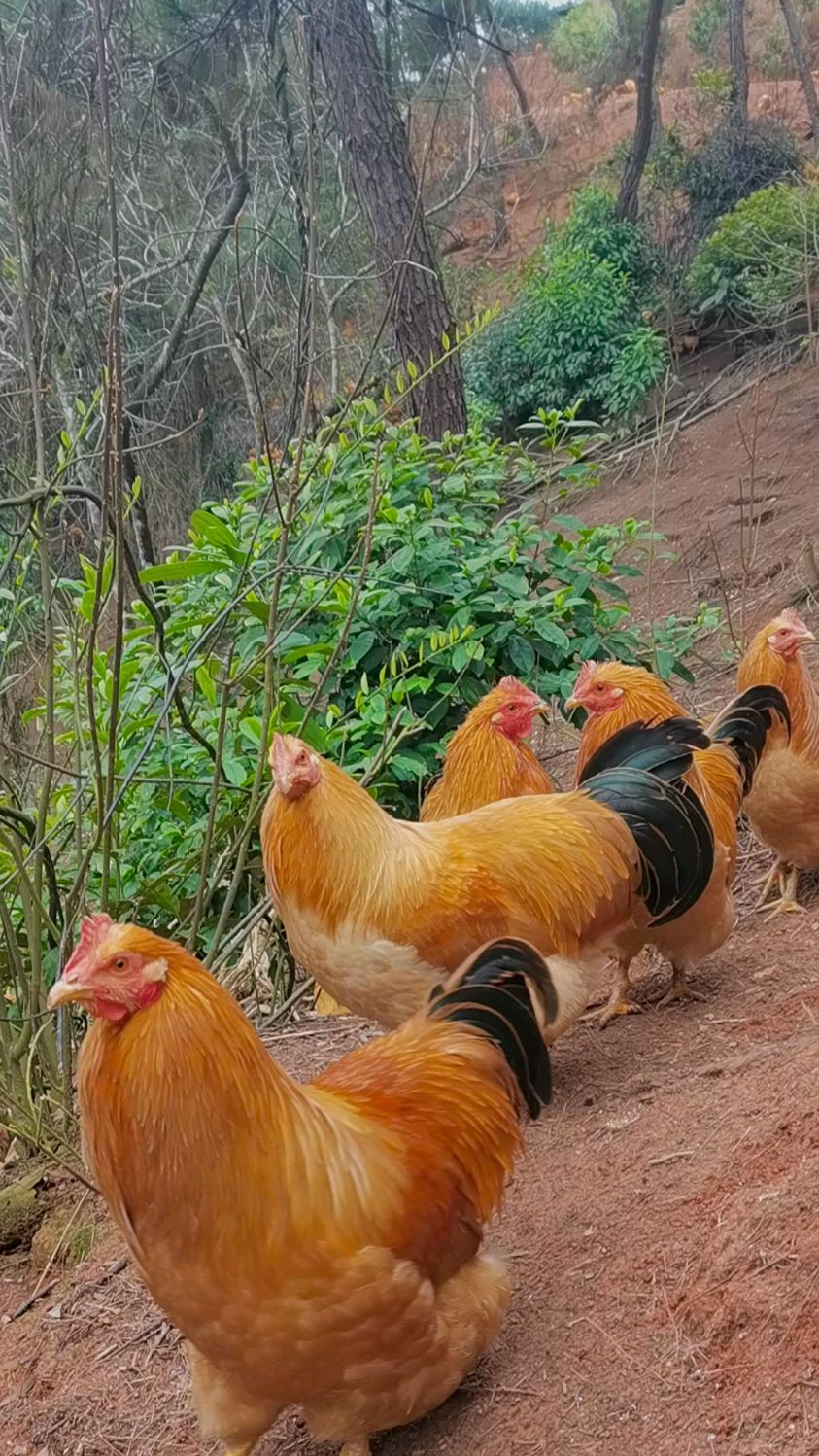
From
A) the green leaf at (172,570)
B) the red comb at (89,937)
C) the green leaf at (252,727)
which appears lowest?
the green leaf at (252,727)

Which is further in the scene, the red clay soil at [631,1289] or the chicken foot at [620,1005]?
the chicken foot at [620,1005]

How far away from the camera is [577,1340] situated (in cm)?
271

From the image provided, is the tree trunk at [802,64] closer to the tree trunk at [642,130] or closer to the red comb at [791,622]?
the tree trunk at [642,130]

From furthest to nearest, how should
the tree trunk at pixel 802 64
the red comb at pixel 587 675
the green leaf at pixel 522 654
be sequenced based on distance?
the tree trunk at pixel 802 64 < the green leaf at pixel 522 654 < the red comb at pixel 587 675

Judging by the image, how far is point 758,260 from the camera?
57.1 ft

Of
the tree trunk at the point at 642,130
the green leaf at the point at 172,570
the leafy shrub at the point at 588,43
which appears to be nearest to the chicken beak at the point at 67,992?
the green leaf at the point at 172,570

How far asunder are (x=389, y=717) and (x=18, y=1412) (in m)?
3.08

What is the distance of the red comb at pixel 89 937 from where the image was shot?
2344 mm

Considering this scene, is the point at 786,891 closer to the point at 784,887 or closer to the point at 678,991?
the point at 784,887

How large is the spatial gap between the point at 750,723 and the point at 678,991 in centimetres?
112

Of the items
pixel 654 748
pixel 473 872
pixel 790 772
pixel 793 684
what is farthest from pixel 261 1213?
pixel 793 684

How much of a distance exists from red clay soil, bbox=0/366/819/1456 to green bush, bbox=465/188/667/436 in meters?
14.6

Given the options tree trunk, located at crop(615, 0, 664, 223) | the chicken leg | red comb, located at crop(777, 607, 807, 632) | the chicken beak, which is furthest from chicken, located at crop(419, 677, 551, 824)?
tree trunk, located at crop(615, 0, 664, 223)

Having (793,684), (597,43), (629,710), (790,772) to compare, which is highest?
(597,43)
